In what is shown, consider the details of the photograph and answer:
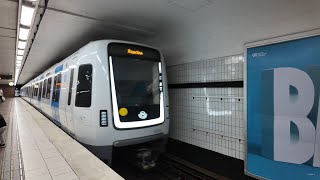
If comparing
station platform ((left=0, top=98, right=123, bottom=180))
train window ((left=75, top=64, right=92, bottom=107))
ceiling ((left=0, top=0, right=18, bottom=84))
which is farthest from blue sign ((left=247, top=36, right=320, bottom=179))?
ceiling ((left=0, top=0, right=18, bottom=84))

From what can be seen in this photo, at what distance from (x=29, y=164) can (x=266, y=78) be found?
391cm

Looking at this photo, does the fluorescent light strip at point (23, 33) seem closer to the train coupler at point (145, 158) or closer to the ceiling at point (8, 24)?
the ceiling at point (8, 24)

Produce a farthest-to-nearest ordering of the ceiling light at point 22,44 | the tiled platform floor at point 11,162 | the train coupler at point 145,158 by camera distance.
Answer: the ceiling light at point 22,44 → the train coupler at point 145,158 → the tiled platform floor at point 11,162

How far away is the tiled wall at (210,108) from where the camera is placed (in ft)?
13.9

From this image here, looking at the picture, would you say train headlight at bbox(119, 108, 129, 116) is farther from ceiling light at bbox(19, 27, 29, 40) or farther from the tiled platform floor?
ceiling light at bbox(19, 27, 29, 40)

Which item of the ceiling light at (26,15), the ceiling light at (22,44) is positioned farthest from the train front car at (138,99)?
the ceiling light at (22,44)

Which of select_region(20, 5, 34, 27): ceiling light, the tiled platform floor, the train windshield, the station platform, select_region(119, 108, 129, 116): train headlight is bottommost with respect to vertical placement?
the tiled platform floor

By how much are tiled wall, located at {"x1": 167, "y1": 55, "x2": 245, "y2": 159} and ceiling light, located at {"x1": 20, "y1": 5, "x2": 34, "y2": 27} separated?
3693 millimetres

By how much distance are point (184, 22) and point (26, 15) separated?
3.10 meters

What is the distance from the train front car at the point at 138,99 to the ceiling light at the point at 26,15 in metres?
1.61

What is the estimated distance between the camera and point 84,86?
12.2 ft

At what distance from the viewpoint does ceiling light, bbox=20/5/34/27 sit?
11.9 ft

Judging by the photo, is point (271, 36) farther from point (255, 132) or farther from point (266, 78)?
point (255, 132)

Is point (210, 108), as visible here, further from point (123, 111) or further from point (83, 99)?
point (83, 99)
